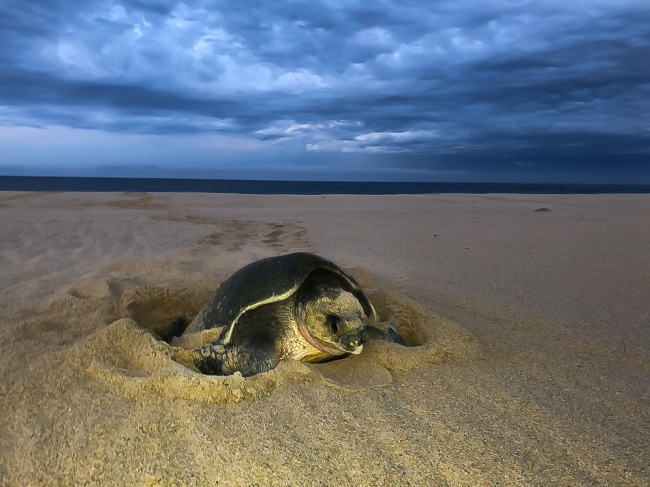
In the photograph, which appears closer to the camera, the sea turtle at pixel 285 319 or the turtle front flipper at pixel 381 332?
the sea turtle at pixel 285 319

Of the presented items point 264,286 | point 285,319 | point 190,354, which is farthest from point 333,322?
point 190,354

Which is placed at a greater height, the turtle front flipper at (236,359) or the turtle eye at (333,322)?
the turtle eye at (333,322)

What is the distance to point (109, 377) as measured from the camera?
2252 millimetres

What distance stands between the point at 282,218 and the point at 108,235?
3678 mm

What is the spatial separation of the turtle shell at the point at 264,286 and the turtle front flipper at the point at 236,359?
253 millimetres

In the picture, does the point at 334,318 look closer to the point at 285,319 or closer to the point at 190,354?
the point at 285,319

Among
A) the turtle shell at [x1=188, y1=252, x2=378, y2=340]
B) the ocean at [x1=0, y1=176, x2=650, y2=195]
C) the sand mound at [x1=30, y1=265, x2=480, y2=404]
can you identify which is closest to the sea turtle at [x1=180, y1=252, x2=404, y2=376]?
the turtle shell at [x1=188, y1=252, x2=378, y2=340]

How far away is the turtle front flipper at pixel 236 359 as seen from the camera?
7.91ft

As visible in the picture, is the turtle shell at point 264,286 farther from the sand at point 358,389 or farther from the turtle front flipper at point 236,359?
the sand at point 358,389

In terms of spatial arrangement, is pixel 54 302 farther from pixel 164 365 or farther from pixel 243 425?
pixel 243 425

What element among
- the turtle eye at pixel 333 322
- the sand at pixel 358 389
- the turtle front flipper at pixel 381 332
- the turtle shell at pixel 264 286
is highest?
the turtle shell at pixel 264 286

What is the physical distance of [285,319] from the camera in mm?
2822

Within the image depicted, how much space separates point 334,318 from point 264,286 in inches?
20.0

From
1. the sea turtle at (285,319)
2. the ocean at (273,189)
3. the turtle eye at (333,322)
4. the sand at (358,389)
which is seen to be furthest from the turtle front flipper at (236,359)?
the ocean at (273,189)
